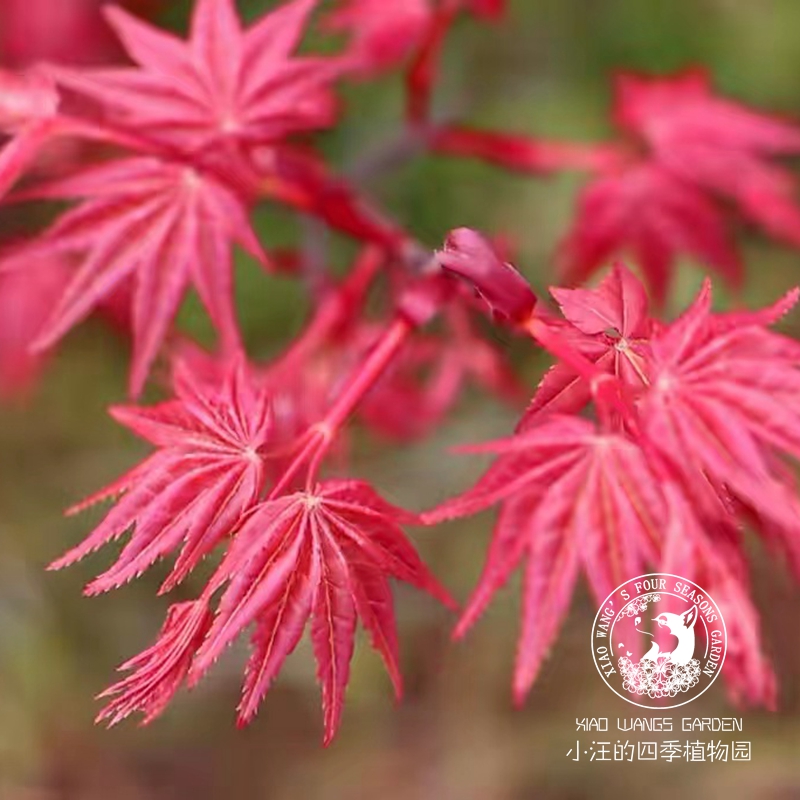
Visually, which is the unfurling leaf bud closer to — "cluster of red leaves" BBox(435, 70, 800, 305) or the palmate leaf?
the palmate leaf

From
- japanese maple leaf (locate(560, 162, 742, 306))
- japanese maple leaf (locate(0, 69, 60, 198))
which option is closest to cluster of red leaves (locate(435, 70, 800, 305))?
japanese maple leaf (locate(560, 162, 742, 306))

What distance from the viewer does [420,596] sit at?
7.91 feet

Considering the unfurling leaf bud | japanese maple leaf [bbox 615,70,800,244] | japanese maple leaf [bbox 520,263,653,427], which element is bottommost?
japanese maple leaf [bbox 520,263,653,427]

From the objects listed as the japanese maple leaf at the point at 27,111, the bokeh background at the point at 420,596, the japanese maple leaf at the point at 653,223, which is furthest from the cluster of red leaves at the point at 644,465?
the bokeh background at the point at 420,596

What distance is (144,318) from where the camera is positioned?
110 centimetres

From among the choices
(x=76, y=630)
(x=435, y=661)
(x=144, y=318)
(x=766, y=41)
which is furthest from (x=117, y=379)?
(x=766, y=41)

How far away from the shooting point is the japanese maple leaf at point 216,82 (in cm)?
112

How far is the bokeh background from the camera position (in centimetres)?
229

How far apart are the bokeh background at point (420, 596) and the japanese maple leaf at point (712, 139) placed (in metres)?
0.86

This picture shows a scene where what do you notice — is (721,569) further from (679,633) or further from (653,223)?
(653,223)

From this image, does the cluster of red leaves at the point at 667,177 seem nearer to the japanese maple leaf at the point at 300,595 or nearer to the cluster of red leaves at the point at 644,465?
the cluster of red leaves at the point at 644,465

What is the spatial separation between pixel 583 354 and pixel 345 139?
181 centimetres

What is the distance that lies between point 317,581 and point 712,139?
0.97 metres

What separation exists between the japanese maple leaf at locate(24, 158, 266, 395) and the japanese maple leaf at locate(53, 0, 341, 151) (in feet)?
0.15
